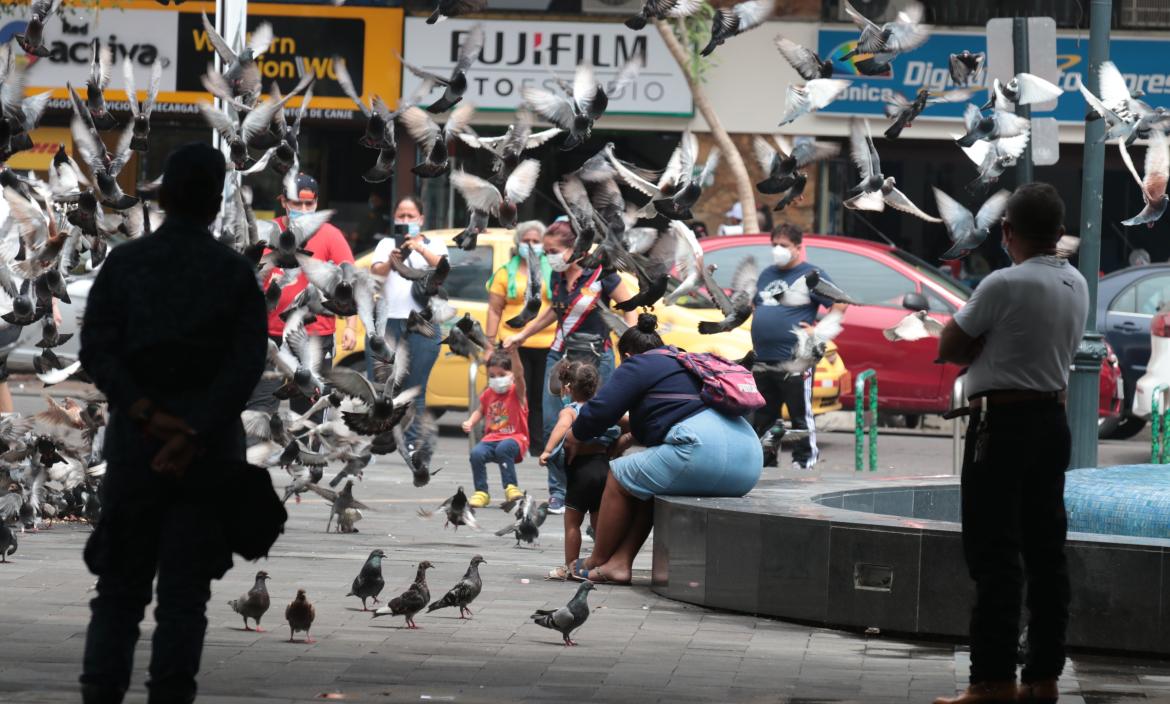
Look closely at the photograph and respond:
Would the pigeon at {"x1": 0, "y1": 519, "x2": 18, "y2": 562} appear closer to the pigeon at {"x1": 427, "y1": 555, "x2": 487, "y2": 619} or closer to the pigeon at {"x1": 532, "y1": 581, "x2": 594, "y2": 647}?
the pigeon at {"x1": 427, "y1": 555, "x2": 487, "y2": 619}

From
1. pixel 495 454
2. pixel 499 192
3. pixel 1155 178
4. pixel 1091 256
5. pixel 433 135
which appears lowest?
pixel 495 454

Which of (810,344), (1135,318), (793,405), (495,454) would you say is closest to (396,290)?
(495,454)

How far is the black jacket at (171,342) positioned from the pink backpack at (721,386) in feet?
12.7

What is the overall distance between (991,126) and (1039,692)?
15.0 feet

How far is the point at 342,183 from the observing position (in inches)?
990

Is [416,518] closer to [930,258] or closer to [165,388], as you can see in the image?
[165,388]

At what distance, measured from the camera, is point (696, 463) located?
8.63m

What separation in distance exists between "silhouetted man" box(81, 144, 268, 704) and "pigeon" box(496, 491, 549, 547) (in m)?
5.16

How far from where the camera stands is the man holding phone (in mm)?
12000

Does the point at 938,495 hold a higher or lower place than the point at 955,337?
lower

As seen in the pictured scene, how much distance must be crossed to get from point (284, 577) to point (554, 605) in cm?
135

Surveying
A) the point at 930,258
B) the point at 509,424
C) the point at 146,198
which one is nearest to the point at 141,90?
the point at 930,258

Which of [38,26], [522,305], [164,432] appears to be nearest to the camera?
[164,432]

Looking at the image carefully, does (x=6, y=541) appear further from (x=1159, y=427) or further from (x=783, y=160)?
(x=1159, y=427)
